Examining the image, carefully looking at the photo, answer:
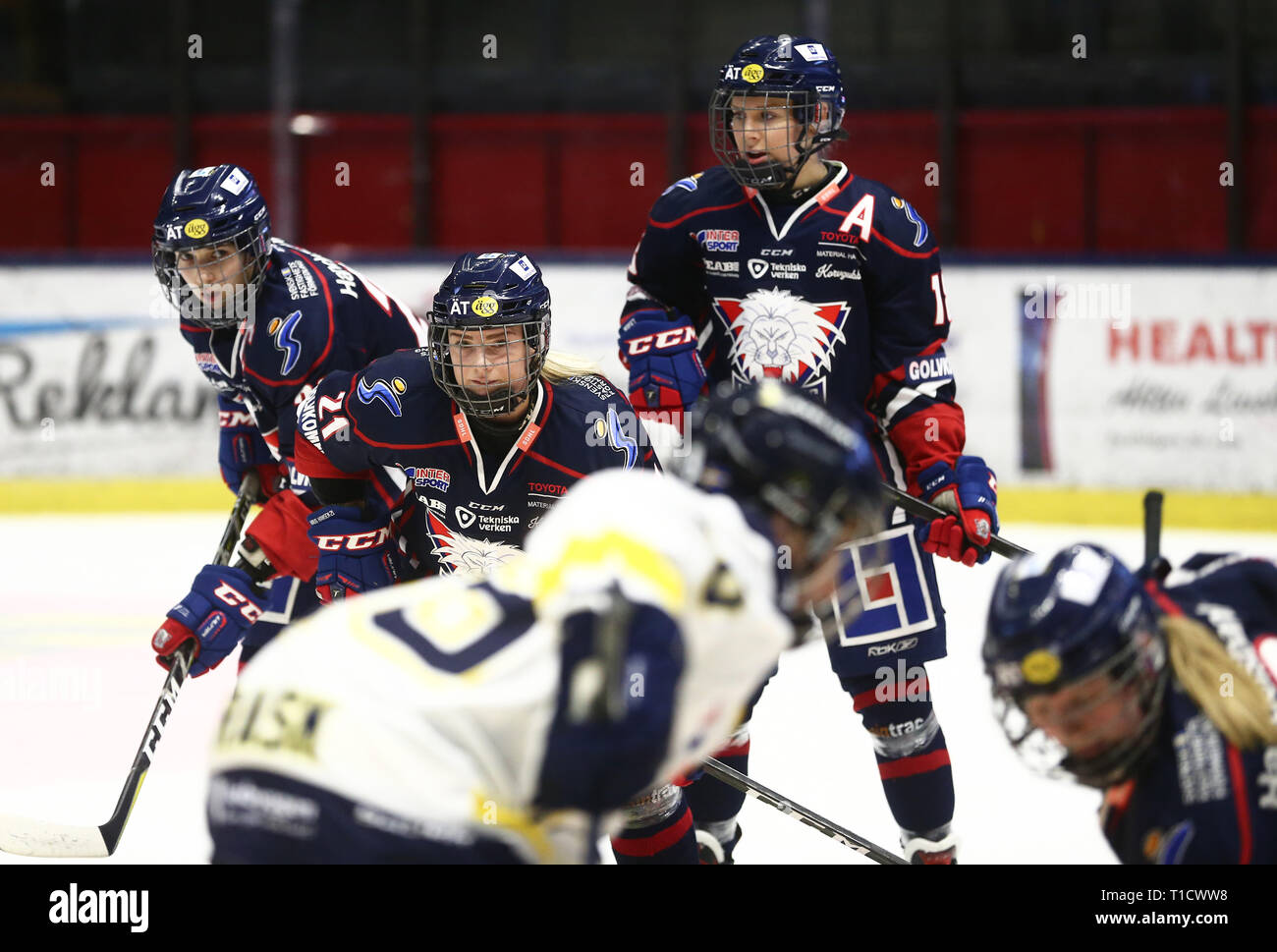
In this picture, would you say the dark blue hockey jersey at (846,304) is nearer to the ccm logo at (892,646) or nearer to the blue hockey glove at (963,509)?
the blue hockey glove at (963,509)

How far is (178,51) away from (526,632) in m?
9.33

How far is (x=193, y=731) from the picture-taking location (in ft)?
14.5

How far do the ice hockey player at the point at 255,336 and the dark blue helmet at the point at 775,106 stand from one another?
839mm

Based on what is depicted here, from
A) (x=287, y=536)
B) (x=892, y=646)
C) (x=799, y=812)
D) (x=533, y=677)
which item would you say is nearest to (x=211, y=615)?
(x=287, y=536)

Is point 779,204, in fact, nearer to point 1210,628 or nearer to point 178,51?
point 1210,628

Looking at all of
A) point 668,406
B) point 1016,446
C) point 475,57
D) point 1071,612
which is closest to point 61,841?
point 668,406

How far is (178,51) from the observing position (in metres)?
10.1

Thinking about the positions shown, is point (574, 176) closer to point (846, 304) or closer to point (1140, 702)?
point (846, 304)

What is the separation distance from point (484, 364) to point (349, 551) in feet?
2.03

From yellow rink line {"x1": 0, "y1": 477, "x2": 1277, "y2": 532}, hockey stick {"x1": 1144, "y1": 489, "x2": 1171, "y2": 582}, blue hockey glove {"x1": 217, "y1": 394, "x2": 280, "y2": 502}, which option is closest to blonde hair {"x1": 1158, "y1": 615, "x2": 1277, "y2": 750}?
hockey stick {"x1": 1144, "y1": 489, "x2": 1171, "y2": 582}

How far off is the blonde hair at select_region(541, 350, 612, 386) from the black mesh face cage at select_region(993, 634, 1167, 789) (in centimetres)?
124

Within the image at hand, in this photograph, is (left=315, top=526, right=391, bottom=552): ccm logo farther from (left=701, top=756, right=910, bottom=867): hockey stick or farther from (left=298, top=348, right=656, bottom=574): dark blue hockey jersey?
(left=701, top=756, right=910, bottom=867): hockey stick
